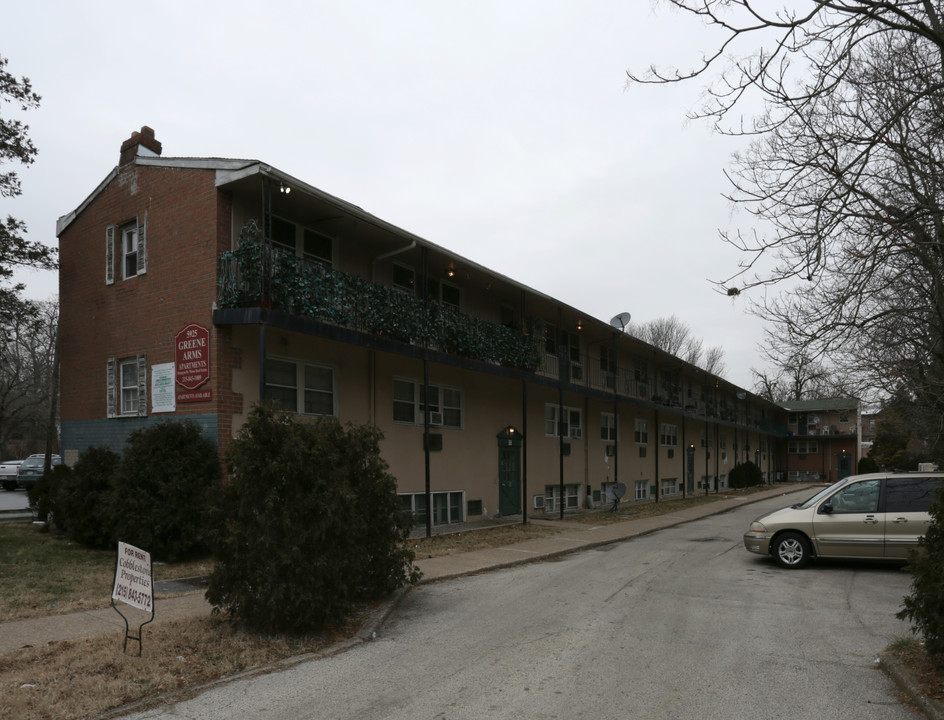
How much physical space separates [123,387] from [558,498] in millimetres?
15138

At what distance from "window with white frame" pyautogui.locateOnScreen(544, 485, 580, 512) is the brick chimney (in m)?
15.3

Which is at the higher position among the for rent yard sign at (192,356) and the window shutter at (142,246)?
the window shutter at (142,246)

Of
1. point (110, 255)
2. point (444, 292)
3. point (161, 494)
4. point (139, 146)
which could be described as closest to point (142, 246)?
point (110, 255)

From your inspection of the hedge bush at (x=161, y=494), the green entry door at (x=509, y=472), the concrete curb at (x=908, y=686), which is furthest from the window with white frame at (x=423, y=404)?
the concrete curb at (x=908, y=686)

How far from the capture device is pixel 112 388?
15.4 meters

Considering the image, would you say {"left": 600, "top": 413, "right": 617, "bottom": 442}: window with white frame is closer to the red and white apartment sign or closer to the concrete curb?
the red and white apartment sign

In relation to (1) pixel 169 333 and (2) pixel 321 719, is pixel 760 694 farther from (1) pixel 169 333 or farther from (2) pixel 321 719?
(1) pixel 169 333

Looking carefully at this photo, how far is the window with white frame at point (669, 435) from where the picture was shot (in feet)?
120

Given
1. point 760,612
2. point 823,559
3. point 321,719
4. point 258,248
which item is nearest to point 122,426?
point 258,248

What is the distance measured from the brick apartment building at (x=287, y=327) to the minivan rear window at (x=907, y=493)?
8.90m

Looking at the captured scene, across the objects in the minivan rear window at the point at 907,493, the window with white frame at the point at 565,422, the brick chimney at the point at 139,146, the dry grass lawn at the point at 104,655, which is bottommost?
the dry grass lawn at the point at 104,655

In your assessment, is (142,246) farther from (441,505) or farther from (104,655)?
(104,655)

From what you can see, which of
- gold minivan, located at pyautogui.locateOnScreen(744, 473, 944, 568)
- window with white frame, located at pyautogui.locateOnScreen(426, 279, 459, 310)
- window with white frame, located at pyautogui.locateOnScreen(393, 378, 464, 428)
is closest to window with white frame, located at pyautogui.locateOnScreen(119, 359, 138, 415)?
window with white frame, located at pyautogui.locateOnScreen(393, 378, 464, 428)

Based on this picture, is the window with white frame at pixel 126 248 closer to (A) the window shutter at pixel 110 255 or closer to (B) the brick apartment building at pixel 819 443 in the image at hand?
(A) the window shutter at pixel 110 255
